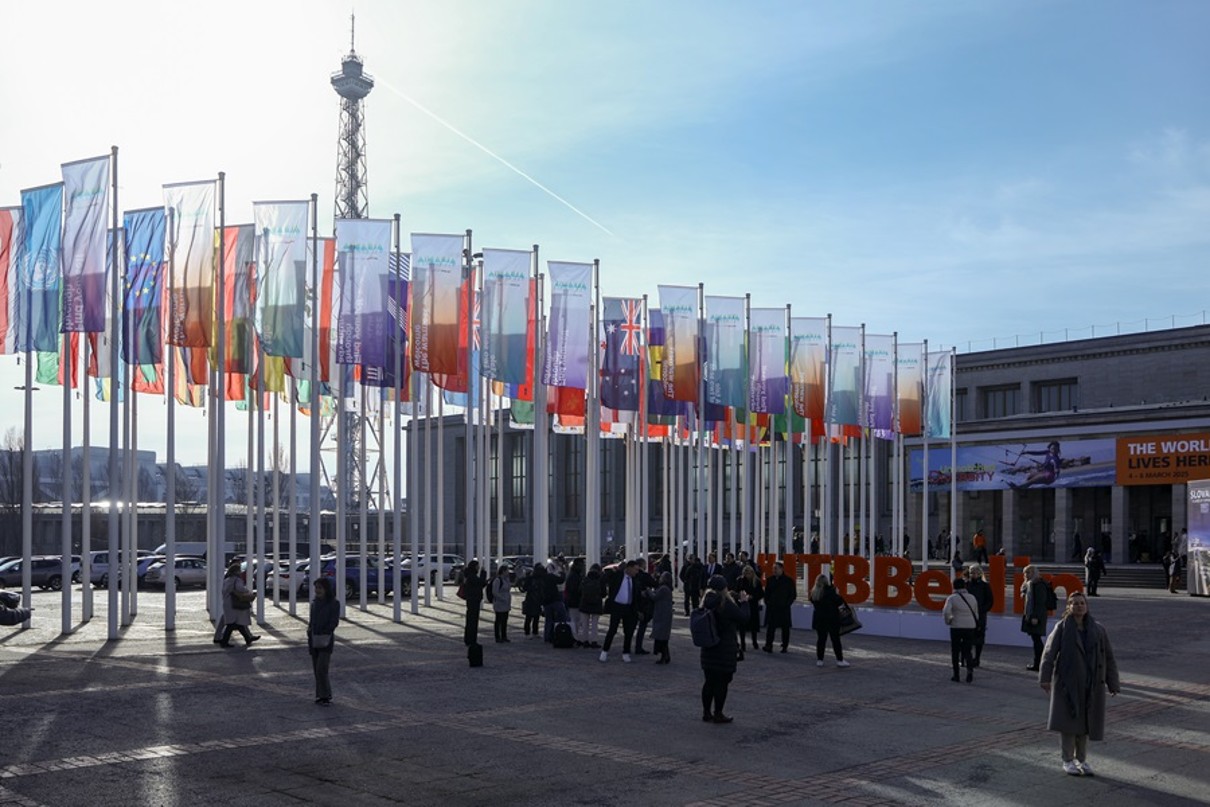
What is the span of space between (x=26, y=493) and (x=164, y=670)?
1331 centimetres

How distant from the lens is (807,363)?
39281 millimetres

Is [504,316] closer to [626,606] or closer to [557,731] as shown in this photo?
[626,606]

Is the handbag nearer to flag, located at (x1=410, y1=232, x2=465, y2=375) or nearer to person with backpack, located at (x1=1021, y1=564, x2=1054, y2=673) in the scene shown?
person with backpack, located at (x1=1021, y1=564, x2=1054, y2=673)

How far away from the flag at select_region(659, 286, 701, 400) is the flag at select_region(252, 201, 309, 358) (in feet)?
34.4

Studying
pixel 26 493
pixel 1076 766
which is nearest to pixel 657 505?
pixel 26 493

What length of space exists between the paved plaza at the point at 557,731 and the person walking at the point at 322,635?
1.06 feet

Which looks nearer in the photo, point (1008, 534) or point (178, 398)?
point (178, 398)

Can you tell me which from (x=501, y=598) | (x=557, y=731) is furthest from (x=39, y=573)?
(x=557, y=731)

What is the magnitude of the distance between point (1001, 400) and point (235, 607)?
205 ft

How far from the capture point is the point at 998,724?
645 inches

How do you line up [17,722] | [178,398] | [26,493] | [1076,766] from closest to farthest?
1. [1076,766]
2. [17,722]
3. [26,493]
4. [178,398]

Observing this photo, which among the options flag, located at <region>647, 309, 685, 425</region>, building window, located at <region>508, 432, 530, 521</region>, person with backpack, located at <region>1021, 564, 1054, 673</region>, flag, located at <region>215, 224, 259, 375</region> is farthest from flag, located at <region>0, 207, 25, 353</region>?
building window, located at <region>508, 432, 530, 521</region>

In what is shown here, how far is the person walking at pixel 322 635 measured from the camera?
1694cm

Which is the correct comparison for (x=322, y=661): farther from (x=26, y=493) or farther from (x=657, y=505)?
(x=657, y=505)
